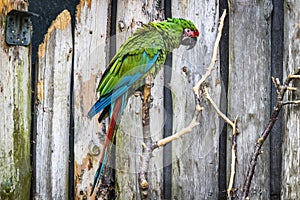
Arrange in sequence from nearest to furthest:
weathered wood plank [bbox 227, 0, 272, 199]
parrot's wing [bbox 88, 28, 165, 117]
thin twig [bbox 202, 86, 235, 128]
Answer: parrot's wing [bbox 88, 28, 165, 117]
thin twig [bbox 202, 86, 235, 128]
weathered wood plank [bbox 227, 0, 272, 199]

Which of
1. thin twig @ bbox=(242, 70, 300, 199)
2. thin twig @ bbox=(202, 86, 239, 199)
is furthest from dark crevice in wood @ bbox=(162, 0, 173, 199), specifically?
thin twig @ bbox=(242, 70, 300, 199)

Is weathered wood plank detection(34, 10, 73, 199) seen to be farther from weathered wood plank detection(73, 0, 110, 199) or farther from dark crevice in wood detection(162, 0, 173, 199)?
dark crevice in wood detection(162, 0, 173, 199)

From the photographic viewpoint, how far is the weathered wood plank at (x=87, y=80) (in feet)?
8.81

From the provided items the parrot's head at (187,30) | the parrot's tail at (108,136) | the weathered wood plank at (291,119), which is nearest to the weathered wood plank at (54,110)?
the parrot's tail at (108,136)

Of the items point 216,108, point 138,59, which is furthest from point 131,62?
point 216,108

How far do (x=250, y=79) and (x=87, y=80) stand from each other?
72 cm

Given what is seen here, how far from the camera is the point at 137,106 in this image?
2717 mm

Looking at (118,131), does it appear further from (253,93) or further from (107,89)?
(253,93)

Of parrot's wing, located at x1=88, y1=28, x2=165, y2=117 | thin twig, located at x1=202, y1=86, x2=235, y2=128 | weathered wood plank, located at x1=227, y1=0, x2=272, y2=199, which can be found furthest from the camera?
weathered wood plank, located at x1=227, y1=0, x2=272, y2=199

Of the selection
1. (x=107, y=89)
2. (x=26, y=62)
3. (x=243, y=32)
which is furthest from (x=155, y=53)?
(x=26, y=62)

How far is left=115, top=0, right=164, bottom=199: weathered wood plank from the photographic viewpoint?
2.66 metres

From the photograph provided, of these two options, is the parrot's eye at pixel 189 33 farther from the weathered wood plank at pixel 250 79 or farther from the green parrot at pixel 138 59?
the weathered wood plank at pixel 250 79

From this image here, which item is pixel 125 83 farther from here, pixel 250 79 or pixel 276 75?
pixel 276 75

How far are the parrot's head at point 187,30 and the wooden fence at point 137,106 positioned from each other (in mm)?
206
